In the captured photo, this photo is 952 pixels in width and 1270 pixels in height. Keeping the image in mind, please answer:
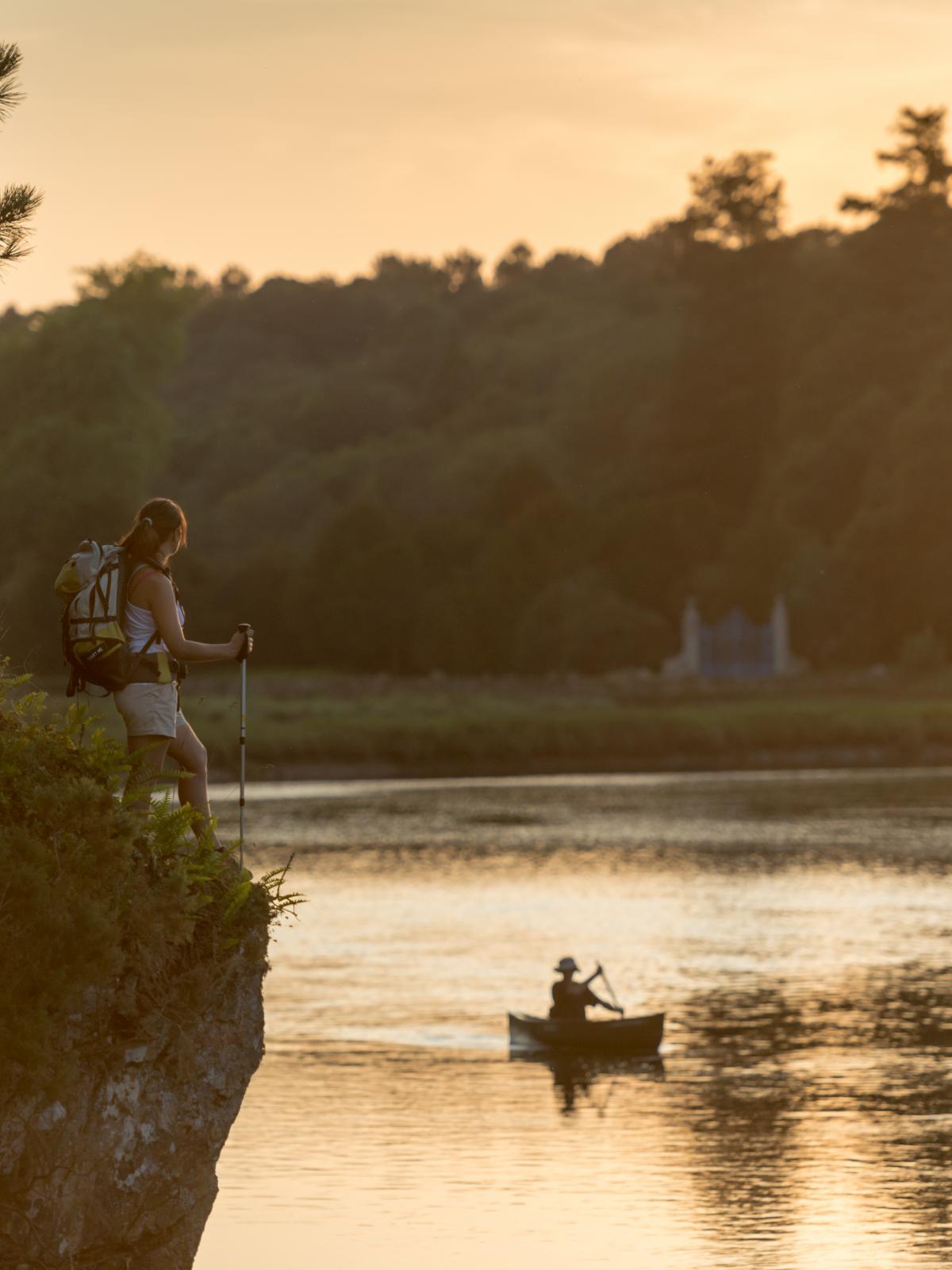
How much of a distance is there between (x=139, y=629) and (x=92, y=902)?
1.99 metres

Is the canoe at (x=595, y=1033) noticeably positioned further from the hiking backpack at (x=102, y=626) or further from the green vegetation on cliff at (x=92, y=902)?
the hiking backpack at (x=102, y=626)

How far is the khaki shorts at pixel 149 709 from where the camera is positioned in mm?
12633

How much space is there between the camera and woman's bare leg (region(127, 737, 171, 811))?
12.2 m

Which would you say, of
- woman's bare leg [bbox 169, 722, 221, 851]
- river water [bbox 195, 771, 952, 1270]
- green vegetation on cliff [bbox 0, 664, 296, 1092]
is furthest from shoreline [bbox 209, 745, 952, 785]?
green vegetation on cliff [bbox 0, 664, 296, 1092]

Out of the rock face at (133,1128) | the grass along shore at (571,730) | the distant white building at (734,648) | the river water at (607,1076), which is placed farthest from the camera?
the distant white building at (734,648)

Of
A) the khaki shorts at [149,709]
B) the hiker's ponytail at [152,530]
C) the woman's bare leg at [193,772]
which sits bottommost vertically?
the woman's bare leg at [193,772]

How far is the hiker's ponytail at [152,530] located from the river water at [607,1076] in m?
5.97

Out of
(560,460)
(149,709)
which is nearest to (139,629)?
(149,709)

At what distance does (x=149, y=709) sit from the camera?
41.6 ft

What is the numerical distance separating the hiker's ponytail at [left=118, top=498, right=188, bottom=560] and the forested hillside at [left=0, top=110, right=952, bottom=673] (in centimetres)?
7581

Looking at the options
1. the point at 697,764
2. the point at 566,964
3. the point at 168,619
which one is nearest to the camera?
the point at 168,619

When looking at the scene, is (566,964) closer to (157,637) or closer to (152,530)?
(157,637)

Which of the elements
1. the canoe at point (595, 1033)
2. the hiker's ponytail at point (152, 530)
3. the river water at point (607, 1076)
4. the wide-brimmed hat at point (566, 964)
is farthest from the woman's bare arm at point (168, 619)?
the canoe at point (595, 1033)

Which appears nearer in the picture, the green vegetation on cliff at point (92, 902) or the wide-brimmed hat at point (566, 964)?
the green vegetation on cliff at point (92, 902)
